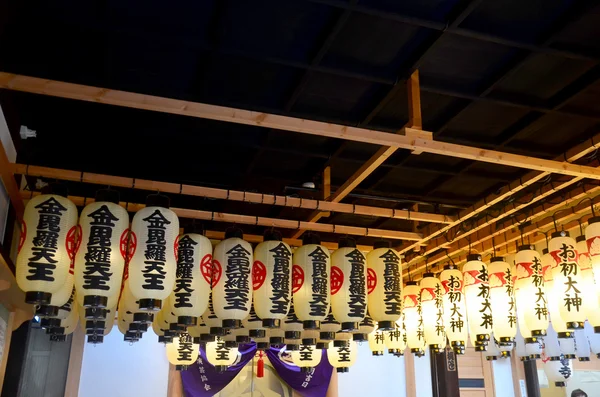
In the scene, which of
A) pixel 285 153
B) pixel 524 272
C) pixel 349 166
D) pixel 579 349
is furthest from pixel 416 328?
pixel 579 349

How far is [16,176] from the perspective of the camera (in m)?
5.58

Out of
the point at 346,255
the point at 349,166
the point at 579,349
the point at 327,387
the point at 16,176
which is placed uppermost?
the point at 349,166

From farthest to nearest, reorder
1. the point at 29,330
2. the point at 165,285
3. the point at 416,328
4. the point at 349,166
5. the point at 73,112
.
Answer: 1. the point at 416,328
2. the point at 29,330
3. the point at 349,166
4. the point at 73,112
5. the point at 165,285

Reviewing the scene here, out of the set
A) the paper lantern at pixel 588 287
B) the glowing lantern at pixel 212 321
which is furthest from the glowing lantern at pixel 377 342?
the paper lantern at pixel 588 287

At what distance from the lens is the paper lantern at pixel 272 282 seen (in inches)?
207

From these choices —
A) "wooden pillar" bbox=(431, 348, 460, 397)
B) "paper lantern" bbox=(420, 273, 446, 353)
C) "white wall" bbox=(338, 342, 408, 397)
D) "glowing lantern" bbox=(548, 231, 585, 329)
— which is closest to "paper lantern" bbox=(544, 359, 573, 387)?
"wooden pillar" bbox=(431, 348, 460, 397)

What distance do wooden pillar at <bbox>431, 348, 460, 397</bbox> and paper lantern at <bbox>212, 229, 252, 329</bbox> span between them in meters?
7.65

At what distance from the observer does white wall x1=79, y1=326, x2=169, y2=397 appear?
9.77m

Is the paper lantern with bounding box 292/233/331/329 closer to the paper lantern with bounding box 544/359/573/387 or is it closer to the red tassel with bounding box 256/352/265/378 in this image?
the red tassel with bounding box 256/352/265/378

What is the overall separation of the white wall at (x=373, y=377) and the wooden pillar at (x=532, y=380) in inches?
138

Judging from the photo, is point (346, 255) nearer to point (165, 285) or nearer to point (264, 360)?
point (165, 285)

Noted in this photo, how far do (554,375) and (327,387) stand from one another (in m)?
5.78

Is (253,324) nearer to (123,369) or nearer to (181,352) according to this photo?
(181,352)

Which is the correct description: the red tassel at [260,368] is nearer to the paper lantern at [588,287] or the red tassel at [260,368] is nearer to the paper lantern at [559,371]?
the paper lantern at [588,287]
